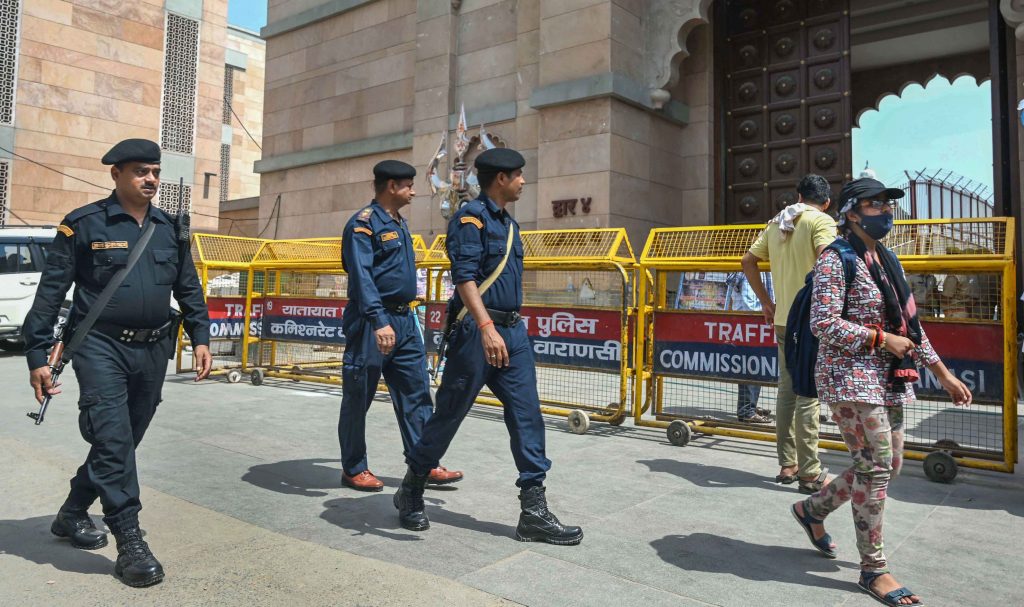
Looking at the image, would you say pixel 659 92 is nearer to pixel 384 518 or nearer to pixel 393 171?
pixel 393 171

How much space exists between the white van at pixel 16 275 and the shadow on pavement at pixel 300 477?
35.8 feet

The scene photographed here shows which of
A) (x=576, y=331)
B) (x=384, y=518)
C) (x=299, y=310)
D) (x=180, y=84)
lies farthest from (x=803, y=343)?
(x=180, y=84)

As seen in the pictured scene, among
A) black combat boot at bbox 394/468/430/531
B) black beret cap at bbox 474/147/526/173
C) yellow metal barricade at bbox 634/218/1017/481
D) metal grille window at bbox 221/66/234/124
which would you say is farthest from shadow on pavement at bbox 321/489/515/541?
metal grille window at bbox 221/66/234/124

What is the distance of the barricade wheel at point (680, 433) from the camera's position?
19.8ft

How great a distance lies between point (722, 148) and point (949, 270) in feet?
28.2

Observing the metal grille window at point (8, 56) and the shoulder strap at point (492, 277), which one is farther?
the metal grille window at point (8, 56)

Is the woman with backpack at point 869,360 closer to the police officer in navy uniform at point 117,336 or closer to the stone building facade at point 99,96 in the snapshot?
the police officer in navy uniform at point 117,336

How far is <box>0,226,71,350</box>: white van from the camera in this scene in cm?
1356

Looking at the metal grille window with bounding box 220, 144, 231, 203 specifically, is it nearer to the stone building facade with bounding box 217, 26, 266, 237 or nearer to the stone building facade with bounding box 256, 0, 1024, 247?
the stone building facade with bounding box 217, 26, 266, 237

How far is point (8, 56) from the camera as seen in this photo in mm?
22906

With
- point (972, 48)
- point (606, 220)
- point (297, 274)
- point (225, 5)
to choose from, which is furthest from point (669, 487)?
point (225, 5)

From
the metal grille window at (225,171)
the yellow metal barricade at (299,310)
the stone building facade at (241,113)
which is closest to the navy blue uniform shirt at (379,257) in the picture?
the yellow metal barricade at (299,310)

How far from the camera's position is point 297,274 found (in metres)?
9.69

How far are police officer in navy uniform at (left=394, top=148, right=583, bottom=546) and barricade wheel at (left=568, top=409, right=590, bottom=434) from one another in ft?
9.53
